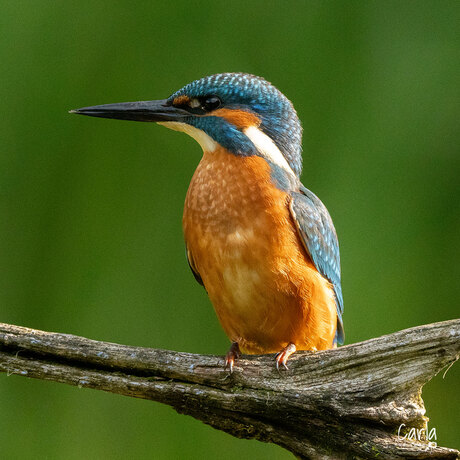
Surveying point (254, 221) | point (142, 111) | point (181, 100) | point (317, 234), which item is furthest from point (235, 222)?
point (142, 111)

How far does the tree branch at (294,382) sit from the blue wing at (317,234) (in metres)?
0.54

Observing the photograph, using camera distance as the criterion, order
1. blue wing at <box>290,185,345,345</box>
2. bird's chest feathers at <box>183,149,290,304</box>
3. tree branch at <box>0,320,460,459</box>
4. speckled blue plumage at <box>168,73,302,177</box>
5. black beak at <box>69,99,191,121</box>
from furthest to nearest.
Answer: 1. black beak at <box>69,99,191,121</box>
2. speckled blue plumage at <box>168,73,302,177</box>
3. blue wing at <box>290,185,345,345</box>
4. bird's chest feathers at <box>183,149,290,304</box>
5. tree branch at <box>0,320,460,459</box>

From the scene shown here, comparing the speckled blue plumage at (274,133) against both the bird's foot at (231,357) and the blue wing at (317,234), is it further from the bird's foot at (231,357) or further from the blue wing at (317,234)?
the bird's foot at (231,357)

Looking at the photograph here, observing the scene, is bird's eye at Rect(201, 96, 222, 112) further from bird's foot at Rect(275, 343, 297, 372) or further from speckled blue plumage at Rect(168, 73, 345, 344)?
bird's foot at Rect(275, 343, 297, 372)

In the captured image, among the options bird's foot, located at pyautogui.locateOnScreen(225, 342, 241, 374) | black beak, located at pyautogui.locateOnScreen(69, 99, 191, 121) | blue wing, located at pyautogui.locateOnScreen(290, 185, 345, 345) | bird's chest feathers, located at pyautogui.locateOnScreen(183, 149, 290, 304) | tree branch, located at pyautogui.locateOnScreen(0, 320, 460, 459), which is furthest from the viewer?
black beak, located at pyautogui.locateOnScreen(69, 99, 191, 121)

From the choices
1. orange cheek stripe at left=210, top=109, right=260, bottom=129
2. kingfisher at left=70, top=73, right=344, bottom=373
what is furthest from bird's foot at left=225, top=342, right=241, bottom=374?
orange cheek stripe at left=210, top=109, right=260, bottom=129

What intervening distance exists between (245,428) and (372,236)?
206 centimetres

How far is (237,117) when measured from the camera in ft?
10.6

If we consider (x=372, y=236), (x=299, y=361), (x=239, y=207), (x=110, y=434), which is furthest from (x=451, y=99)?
(x=110, y=434)

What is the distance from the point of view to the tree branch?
8.01 feet

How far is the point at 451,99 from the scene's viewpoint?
4.59 m

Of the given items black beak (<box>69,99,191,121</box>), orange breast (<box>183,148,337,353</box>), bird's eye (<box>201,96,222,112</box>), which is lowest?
orange breast (<box>183,148,337,353</box>)

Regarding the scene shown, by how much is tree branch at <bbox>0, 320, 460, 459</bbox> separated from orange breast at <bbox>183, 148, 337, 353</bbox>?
28 centimetres

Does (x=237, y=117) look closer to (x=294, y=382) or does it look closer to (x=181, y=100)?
(x=181, y=100)
